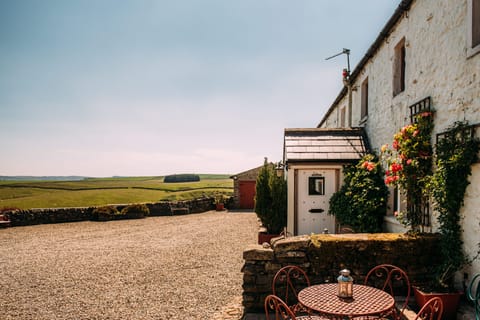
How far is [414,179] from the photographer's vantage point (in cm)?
635

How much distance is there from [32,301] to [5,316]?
686mm

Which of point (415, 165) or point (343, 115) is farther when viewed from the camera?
point (343, 115)

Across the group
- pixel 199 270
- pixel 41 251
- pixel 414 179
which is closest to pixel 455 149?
pixel 414 179

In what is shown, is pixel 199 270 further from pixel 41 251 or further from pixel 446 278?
pixel 41 251

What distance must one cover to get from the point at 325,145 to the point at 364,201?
2423 millimetres

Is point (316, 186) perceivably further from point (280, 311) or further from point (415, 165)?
point (280, 311)

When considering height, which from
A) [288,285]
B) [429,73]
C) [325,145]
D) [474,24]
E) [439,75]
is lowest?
[288,285]

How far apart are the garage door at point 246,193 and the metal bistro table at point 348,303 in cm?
2071

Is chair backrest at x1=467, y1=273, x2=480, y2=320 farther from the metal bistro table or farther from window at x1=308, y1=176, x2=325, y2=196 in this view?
window at x1=308, y1=176, x2=325, y2=196

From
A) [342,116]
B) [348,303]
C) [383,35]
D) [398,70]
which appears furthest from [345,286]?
[342,116]

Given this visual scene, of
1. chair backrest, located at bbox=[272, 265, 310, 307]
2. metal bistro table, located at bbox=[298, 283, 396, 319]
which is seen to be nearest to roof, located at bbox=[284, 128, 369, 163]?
chair backrest, located at bbox=[272, 265, 310, 307]

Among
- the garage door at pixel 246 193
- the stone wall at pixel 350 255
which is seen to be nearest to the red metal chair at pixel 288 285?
the stone wall at pixel 350 255

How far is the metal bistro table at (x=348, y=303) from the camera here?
131 inches

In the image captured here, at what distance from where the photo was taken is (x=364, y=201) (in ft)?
28.7
